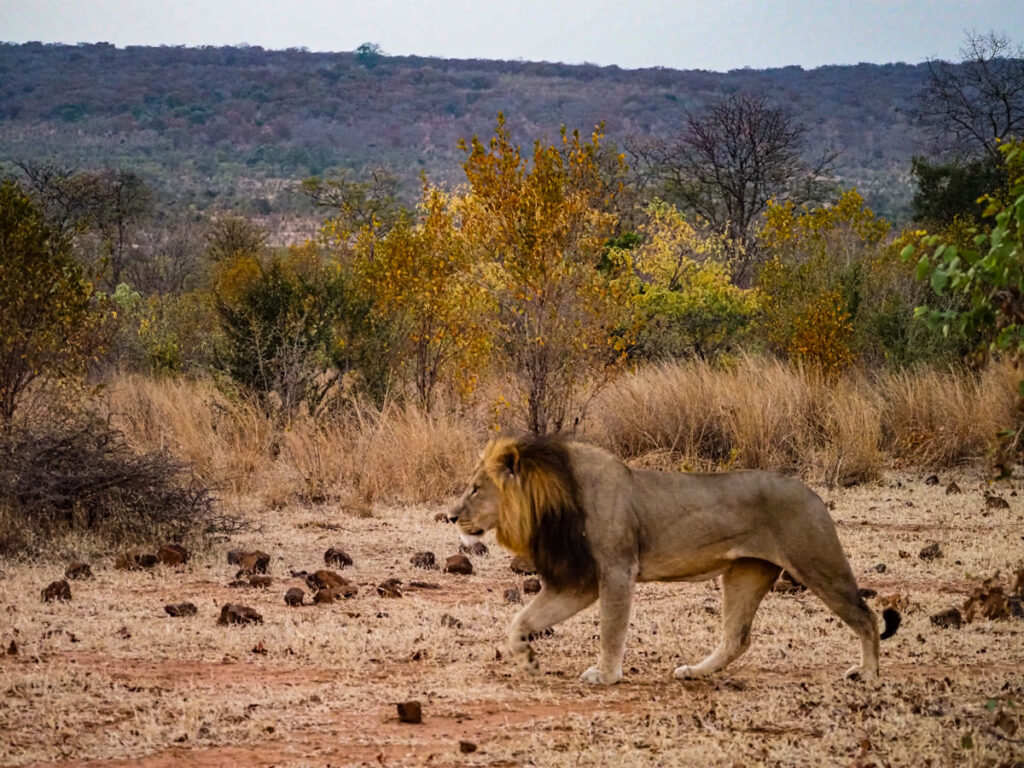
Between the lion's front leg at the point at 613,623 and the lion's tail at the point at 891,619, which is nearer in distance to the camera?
the lion's front leg at the point at 613,623

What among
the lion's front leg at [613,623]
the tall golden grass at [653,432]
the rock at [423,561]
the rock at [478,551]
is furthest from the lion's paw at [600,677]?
the tall golden grass at [653,432]

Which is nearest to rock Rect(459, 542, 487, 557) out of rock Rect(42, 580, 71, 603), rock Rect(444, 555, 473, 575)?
rock Rect(444, 555, 473, 575)

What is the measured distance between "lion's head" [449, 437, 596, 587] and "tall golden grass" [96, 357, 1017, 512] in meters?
6.32

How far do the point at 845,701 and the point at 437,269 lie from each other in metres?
12.3

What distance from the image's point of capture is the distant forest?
8450 centimetres

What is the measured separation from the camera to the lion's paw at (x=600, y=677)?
6.20m

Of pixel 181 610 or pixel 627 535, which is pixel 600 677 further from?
pixel 181 610

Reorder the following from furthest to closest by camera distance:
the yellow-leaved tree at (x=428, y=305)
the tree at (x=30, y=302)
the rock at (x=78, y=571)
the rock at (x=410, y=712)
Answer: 1. the yellow-leaved tree at (x=428, y=305)
2. the tree at (x=30, y=302)
3. the rock at (x=78, y=571)
4. the rock at (x=410, y=712)

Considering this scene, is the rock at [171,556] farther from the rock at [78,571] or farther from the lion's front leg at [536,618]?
the lion's front leg at [536,618]

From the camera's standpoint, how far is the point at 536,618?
6211 mm

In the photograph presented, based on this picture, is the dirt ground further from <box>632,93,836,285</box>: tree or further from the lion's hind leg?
<box>632,93,836,285</box>: tree

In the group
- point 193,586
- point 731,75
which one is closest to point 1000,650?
point 193,586

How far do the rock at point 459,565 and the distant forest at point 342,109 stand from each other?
63209mm

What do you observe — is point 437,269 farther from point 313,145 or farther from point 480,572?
point 313,145
